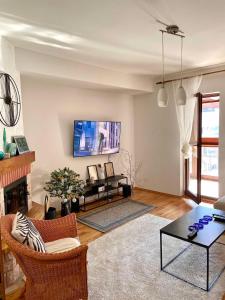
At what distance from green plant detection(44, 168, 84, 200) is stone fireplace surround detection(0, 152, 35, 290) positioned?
593 mm

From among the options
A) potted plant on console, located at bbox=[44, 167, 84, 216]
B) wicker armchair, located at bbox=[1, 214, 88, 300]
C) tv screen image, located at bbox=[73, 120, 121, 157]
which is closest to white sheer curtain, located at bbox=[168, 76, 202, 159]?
tv screen image, located at bbox=[73, 120, 121, 157]

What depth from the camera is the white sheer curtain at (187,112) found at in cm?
420

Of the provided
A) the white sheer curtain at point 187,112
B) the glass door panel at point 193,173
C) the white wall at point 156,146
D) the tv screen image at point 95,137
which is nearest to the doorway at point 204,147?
the glass door panel at point 193,173

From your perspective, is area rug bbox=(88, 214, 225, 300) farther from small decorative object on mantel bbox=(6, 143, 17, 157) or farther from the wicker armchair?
small decorative object on mantel bbox=(6, 143, 17, 157)

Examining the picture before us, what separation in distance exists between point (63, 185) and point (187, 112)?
104 inches

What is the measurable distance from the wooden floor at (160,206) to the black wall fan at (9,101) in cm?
176

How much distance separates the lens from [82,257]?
1.64 metres

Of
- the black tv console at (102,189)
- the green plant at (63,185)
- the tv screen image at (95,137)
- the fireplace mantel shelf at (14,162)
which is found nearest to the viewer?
the fireplace mantel shelf at (14,162)

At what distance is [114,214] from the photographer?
3.85 m

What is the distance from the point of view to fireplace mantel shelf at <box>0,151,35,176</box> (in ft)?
7.33

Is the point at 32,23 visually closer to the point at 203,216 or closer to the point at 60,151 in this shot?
the point at 60,151

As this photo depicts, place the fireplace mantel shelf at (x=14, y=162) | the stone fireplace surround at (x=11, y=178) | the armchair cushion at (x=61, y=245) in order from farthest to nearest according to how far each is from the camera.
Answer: the fireplace mantel shelf at (x=14, y=162)
the stone fireplace surround at (x=11, y=178)
the armchair cushion at (x=61, y=245)

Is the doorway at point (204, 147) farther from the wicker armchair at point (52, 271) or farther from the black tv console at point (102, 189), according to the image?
the wicker armchair at point (52, 271)

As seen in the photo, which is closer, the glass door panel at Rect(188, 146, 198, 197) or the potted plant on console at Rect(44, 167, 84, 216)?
the potted plant on console at Rect(44, 167, 84, 216)
